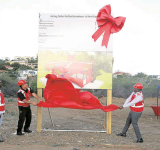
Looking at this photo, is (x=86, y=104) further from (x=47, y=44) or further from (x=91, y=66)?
(x=47, y=44)

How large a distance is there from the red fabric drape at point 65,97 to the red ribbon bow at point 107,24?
1.70m

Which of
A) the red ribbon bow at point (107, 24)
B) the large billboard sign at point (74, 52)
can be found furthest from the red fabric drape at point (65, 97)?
the red ribbon bow at point (107, 24)

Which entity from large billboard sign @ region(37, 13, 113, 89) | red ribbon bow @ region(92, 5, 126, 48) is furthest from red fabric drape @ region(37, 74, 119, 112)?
red ribbon bow @ region(92, 5, 126, 48)

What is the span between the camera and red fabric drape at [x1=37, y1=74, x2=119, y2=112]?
7.55 meters

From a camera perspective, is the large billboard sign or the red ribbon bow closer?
the red ribbon bow

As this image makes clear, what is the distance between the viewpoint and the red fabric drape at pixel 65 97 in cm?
755

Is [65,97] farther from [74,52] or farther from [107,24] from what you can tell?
[107,24]

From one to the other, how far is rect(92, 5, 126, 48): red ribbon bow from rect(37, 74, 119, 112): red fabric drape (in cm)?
170

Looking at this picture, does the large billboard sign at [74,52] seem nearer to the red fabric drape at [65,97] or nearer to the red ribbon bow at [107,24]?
the red ribbon bow at [107,24]

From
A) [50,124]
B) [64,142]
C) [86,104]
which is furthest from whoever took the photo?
[50,124]

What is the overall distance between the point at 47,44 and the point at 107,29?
1897 millimetres

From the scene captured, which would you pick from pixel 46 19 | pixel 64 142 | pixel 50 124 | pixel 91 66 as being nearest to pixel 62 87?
pixel 91 66

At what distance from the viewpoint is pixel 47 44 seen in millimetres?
7707

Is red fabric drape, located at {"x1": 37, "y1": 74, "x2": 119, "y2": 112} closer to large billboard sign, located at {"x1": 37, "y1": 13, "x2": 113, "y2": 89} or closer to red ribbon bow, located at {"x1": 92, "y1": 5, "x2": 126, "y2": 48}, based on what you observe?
large billboard sign, located at {"x1": 37, "y1": 13, "x2": 113, "y2": 89}
